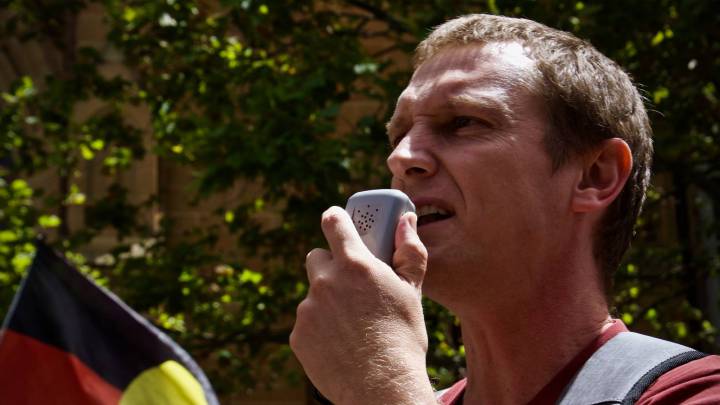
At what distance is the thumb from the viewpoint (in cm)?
173

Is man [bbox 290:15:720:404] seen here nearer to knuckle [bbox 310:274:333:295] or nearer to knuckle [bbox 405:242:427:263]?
knuckle [bbox 405:242:427:263]

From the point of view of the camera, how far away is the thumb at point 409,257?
5.66ft

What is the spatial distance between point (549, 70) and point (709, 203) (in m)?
8.51

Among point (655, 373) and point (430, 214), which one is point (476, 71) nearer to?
point (430, 214)

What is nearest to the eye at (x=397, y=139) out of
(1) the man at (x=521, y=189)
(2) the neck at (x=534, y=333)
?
(1) the man at (x=521, y=189)

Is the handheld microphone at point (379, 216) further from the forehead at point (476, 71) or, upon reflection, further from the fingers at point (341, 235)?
the forehead at point (476, 71)

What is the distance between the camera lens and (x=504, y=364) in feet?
6.75

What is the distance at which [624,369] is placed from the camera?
68.9 inches

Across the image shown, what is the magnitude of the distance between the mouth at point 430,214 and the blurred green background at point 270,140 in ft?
16.8

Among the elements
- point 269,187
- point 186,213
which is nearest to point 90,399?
point 269,187

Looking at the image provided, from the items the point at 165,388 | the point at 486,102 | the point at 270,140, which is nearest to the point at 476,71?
the point at 486,102

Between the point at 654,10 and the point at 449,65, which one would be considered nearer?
the point at 449,65

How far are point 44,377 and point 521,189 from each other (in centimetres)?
362

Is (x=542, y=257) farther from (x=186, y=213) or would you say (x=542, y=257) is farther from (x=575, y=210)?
(x=186, y=213)
